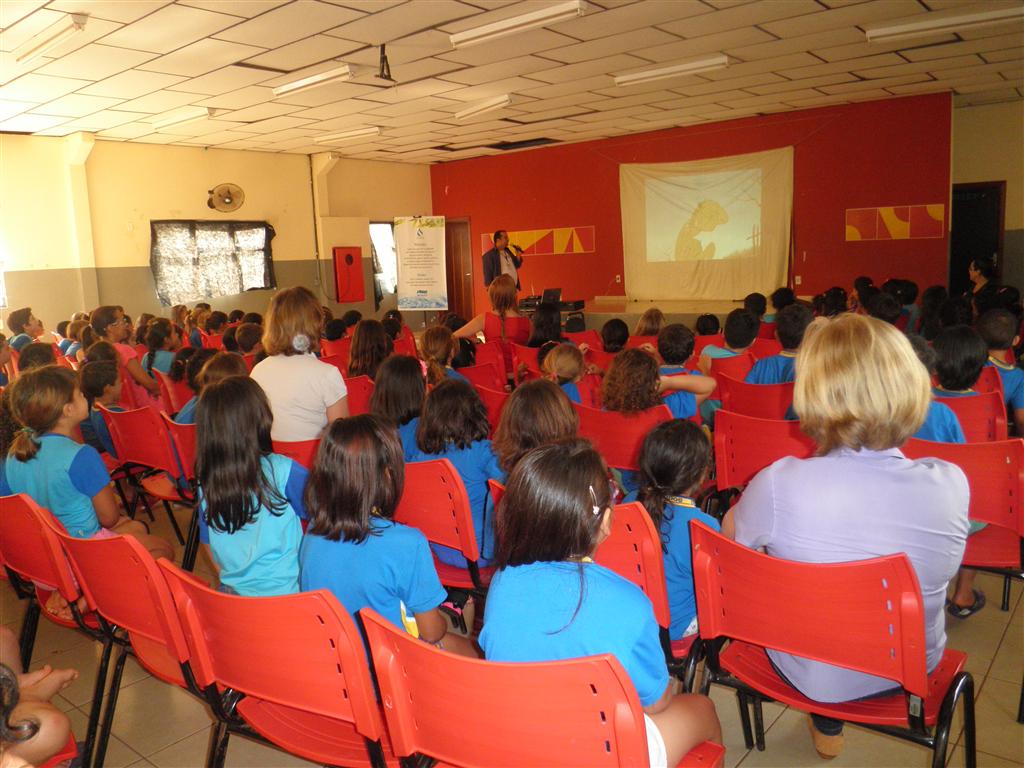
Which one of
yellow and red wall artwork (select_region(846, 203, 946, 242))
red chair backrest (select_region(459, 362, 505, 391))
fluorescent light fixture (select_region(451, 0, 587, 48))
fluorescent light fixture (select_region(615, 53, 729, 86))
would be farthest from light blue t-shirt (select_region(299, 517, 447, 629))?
yellow and red wall artwork (select_region(846, 203, 946, 242))

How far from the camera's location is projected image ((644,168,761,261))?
10.3 metres

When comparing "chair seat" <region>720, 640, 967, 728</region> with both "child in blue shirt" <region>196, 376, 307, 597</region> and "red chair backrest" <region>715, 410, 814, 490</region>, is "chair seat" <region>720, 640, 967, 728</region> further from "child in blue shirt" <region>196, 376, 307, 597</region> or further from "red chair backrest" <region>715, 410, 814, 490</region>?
"child in blue shirt" <region>196, 376, 307, 597</region>

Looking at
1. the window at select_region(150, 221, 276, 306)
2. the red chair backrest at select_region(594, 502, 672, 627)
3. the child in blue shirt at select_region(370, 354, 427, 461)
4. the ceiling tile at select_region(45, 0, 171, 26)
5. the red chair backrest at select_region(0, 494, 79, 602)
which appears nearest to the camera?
the red chair backrest at select_region(594, 502, 672, 627)

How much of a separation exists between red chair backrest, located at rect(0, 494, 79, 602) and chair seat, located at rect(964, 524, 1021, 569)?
8.58 ft

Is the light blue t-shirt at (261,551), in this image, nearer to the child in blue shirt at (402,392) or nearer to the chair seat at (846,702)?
the child in blue shirt at (402,392)

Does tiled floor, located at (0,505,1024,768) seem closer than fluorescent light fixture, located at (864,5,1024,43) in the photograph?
Yes

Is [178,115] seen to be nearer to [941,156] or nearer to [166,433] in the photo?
[166,433]

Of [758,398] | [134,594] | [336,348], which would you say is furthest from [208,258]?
[134,594]

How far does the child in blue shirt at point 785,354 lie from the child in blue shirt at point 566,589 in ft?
8.31

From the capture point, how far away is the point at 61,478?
2518mm

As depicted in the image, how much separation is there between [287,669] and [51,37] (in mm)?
5250

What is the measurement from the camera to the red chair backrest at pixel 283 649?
1360 mm

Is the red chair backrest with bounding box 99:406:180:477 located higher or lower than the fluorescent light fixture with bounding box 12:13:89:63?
lower

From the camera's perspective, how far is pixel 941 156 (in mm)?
8734
